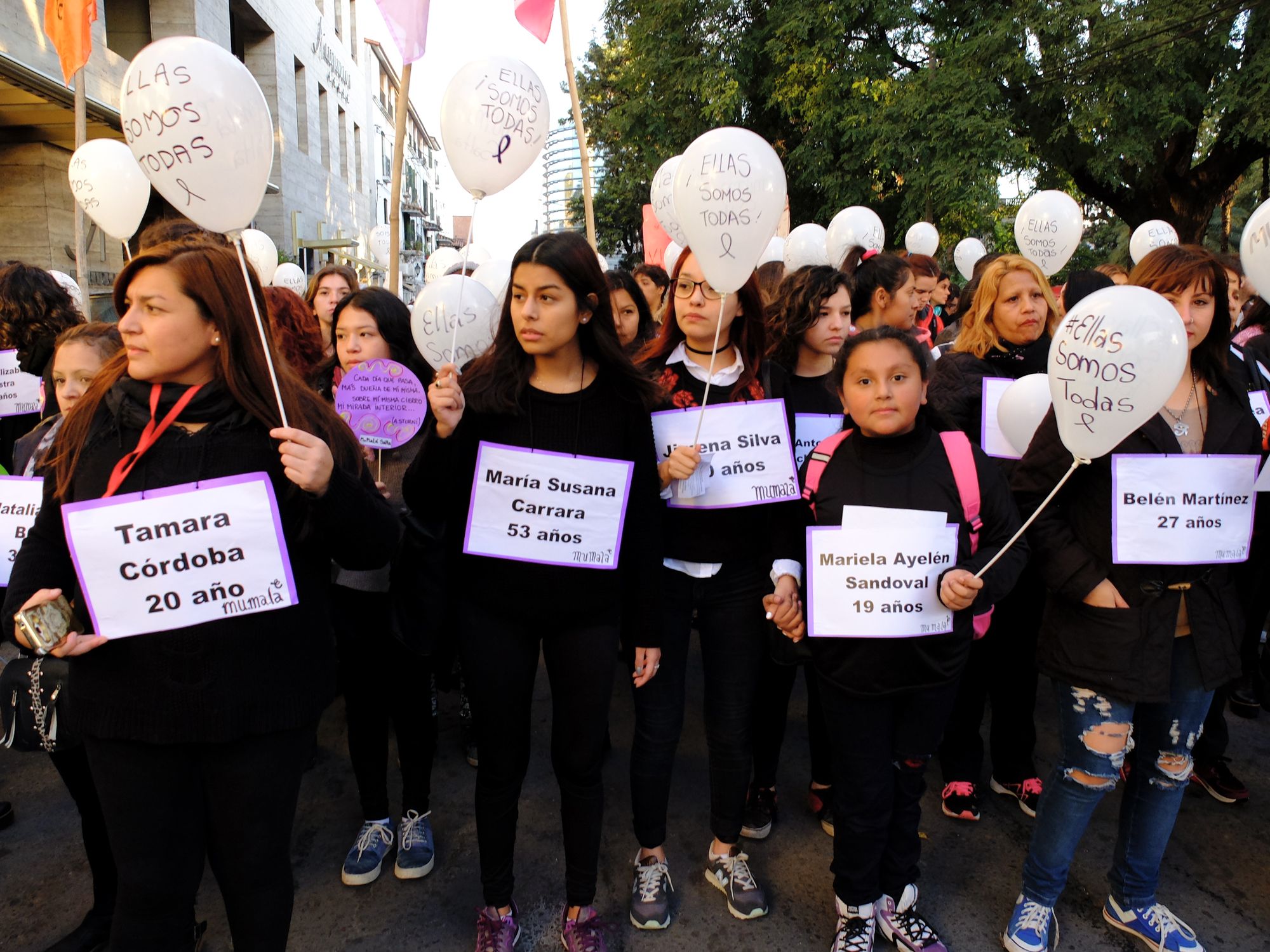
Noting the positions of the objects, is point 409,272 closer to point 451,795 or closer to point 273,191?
point 273,191

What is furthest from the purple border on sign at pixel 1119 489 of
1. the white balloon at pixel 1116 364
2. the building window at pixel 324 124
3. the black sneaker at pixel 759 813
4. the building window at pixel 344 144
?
the building window at pixel 344 144

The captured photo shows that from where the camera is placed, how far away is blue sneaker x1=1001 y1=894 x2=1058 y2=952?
91.5 inches

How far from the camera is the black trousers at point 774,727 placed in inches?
114

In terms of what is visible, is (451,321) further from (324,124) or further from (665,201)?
(324,124)

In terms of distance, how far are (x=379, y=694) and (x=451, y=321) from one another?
1.28m

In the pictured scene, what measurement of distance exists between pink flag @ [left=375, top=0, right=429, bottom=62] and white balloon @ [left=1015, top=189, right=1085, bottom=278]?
4.33 metres

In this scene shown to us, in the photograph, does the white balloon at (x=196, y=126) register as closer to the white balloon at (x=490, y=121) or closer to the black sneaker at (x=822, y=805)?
the white balloon at (x=490, y=121)

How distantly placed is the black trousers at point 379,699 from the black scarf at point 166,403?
104cm

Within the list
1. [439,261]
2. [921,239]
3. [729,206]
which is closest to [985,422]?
[729,206]

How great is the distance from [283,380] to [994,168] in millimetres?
12838

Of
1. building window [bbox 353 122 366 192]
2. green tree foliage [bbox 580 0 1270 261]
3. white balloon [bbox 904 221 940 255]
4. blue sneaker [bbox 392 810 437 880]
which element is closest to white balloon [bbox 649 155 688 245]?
blue sneaker [bbox 392 810 437 880]

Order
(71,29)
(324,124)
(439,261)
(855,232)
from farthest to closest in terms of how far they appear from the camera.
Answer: (324,124) → (439,261) → (855,232) → (71,29)

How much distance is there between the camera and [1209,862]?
276 cm

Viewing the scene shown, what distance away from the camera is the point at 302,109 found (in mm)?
22891
